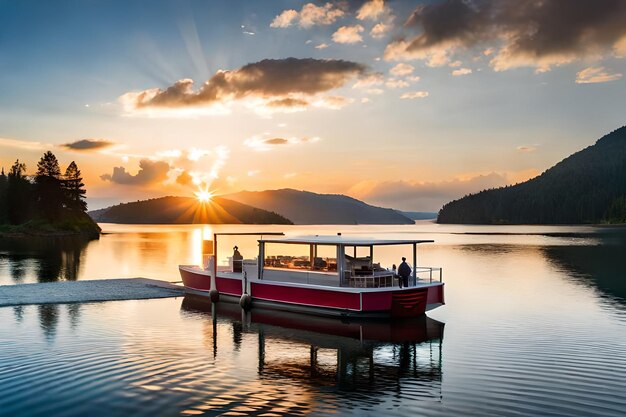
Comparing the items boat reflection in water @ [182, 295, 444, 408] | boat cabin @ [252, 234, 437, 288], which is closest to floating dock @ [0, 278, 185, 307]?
boat reflection in water @ [182, 295, 444, 408]

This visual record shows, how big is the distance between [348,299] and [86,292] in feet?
70.1

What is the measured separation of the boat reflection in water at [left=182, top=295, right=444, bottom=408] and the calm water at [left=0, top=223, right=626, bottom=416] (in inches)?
3.0

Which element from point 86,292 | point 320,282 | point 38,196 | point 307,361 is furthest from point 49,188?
point 307,361

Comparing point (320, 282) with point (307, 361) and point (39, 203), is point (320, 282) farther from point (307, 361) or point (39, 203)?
point (39, 203)

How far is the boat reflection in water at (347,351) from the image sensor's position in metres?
19.4

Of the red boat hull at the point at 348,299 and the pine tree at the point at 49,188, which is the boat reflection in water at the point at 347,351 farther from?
the pine tree at the point at 49,188

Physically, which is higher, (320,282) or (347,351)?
(320,282)

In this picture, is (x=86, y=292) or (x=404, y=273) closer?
(x=404, y=273)

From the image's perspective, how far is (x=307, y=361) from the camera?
893 inches

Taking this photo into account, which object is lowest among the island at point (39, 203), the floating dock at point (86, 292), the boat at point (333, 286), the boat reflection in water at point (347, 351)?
the boat reflection in water at point (347, 351)

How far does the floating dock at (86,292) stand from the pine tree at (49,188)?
4420 inches

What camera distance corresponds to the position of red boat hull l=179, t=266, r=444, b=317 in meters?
29.8

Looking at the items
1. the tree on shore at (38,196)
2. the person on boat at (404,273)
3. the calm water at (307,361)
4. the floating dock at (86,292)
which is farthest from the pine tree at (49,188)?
the person on boat at (404,273)

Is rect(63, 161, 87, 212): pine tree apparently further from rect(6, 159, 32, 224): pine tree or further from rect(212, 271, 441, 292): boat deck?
rect(212, 271, 441, 292): boat deck
